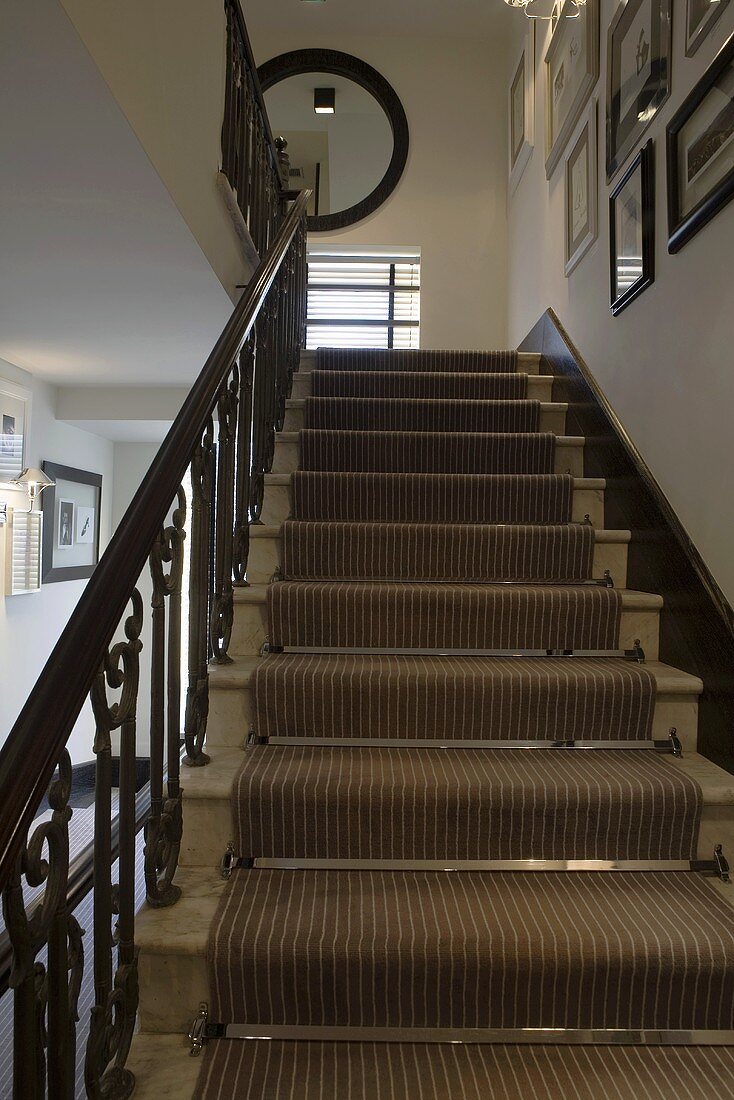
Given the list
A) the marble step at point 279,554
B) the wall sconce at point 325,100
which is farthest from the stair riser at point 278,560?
the wall sconce at point 325,100

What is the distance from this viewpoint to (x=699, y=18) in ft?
6.72

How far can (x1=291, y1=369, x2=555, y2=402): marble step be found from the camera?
3.65m

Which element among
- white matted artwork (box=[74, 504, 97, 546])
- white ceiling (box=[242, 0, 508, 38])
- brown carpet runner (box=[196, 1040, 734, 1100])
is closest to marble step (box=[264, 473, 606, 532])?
brown carpet runner (box=[196, 1040, 734, 1100])

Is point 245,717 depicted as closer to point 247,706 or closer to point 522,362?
point 247,706

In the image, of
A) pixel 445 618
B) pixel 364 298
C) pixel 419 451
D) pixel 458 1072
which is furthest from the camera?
pixel 364 298

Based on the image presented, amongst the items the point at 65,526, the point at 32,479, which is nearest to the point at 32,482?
the point at 32,479

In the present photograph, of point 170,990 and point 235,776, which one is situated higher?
point 235,776

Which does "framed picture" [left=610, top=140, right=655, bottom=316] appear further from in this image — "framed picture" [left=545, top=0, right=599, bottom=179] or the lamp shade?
the lamp shade

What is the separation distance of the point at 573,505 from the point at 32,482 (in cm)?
332

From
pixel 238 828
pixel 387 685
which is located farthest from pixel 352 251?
pixel 238 828

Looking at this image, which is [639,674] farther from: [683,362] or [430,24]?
[430,24]

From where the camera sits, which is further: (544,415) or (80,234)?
(544,415)

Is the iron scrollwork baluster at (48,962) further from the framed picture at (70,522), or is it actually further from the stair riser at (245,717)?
the framed picture at (70,522)

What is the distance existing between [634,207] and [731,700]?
172 cm
